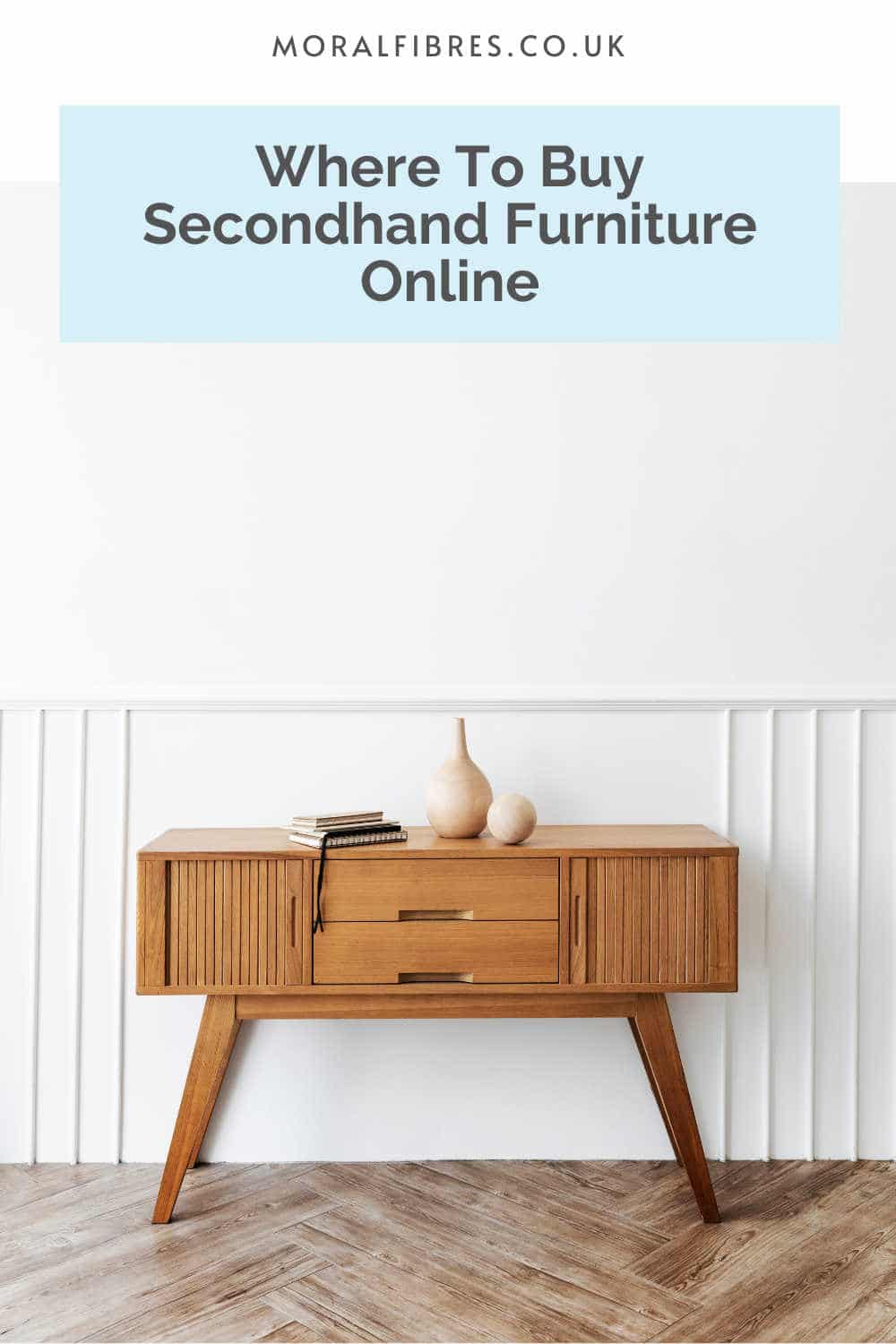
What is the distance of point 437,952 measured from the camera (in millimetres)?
2020

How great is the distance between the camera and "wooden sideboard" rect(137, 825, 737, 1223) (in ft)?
6.61

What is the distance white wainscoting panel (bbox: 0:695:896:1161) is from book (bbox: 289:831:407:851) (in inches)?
11.0

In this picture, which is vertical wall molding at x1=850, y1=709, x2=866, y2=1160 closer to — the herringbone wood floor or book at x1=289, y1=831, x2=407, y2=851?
the herringbone wood floor

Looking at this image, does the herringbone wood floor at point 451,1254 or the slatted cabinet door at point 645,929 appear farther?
the slatted cabinet door at point 645,929

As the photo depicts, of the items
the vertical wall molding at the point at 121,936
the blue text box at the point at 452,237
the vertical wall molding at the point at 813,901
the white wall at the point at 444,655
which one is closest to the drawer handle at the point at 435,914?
the white wall at the point at 444,655

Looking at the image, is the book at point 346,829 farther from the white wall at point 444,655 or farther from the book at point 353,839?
the white wall at point 444,655

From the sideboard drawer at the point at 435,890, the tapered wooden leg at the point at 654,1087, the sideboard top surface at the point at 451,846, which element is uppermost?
the sideboard top surface at the point at 451,846

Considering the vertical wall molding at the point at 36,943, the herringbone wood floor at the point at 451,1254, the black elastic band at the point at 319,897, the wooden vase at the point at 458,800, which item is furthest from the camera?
the vertical wall molding at the point at 36,943

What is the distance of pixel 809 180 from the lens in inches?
93.6

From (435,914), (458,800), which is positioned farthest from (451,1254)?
(458,800)

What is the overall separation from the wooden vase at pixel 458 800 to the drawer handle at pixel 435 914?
0.51 ft

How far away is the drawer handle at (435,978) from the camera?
203 centimetres

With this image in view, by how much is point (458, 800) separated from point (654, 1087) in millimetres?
717

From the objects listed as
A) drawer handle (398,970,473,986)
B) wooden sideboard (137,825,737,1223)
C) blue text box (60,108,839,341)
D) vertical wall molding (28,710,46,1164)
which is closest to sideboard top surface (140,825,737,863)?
wooden sideboard (137,825,737,1223)
